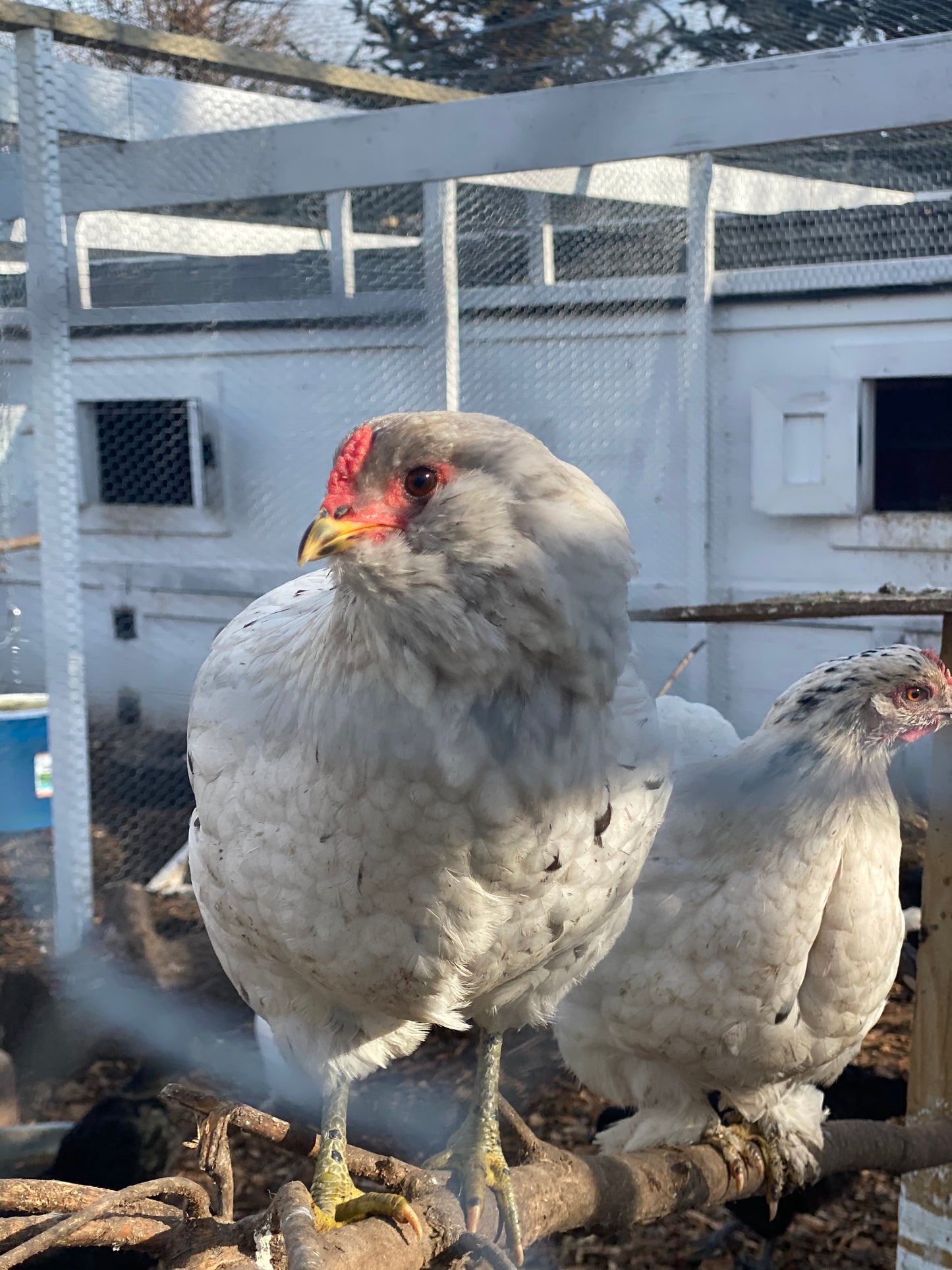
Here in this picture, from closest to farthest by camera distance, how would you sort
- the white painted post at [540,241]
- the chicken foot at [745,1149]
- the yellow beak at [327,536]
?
the yellow beak at [327,536] → the chicken foot at [745,1149] → the white painted post at [540,241]

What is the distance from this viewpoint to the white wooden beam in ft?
3.87

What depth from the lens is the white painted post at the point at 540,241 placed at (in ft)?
5.14

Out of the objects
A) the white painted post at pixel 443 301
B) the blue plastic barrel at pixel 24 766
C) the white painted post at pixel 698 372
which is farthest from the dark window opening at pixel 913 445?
the blue plastic barrel at pixel 24 766

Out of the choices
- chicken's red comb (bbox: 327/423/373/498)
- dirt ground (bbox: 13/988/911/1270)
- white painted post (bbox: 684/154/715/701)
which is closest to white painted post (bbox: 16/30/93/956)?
dirt ground (bbox: 13/988/911/1270)

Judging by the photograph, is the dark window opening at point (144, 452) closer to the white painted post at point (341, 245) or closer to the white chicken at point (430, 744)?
the white painted post at point (341, 245)

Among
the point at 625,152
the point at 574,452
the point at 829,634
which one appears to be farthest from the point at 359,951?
the point at 829,634

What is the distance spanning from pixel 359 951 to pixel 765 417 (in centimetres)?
111

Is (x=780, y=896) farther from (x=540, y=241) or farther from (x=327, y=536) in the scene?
(x=540, y=241)

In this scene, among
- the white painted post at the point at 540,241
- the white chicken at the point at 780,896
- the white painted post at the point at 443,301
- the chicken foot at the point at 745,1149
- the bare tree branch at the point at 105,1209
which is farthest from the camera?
the white painted post at the point at 540,241

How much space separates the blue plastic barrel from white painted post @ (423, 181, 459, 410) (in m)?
0.84

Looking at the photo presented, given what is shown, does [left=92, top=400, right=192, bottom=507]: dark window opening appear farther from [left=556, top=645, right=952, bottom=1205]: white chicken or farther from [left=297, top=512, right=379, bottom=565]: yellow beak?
[left=297, top=512, right=379, bottom=565]: yellow beak

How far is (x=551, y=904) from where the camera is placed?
2.43ft

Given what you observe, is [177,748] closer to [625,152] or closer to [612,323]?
[612,323]

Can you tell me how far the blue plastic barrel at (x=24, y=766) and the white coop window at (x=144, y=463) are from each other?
315mm
